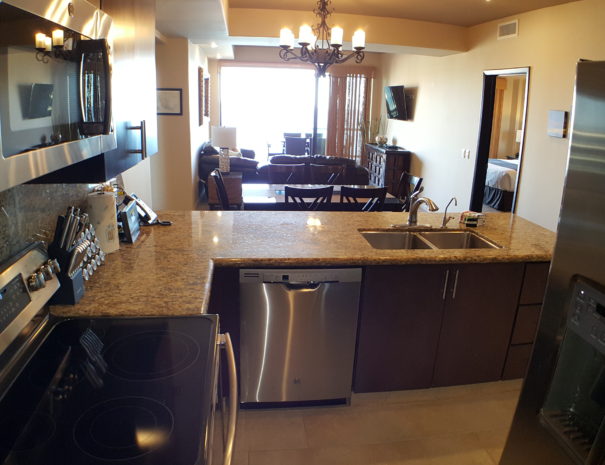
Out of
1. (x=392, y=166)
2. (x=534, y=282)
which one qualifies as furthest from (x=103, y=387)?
(x=392, y=166)

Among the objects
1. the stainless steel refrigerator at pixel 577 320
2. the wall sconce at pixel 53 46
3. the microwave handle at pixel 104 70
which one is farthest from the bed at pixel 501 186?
the wall sconce at pixel 53 46

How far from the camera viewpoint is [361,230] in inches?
108

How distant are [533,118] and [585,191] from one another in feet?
13.5

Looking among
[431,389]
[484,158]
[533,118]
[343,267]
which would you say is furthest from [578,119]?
[484,158]

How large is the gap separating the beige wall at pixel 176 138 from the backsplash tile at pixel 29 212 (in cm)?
446

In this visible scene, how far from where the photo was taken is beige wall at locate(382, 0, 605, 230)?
4.36 meters

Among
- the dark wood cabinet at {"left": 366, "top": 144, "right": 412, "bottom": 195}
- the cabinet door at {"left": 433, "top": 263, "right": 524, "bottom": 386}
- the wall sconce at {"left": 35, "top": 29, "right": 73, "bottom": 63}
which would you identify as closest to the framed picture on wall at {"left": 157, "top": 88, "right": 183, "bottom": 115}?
the dark wood cabinet at {"left": 366, "top": 144, "right": 412, "bottom": 195}

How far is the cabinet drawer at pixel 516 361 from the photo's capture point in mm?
2570

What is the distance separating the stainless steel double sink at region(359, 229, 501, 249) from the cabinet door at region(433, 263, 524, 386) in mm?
378

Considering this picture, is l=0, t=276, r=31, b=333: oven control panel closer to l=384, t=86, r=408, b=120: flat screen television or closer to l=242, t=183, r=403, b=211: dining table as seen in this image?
l=242, t=183, r=403, b=211: dining table

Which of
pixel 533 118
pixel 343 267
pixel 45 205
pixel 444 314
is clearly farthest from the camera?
pixel 533 118

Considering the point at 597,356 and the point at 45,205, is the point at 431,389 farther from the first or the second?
the point at 45,205

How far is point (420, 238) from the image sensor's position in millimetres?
2730

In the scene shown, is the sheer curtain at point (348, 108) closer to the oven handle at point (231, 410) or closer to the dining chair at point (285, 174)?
the dining chair at point (285, 174)
